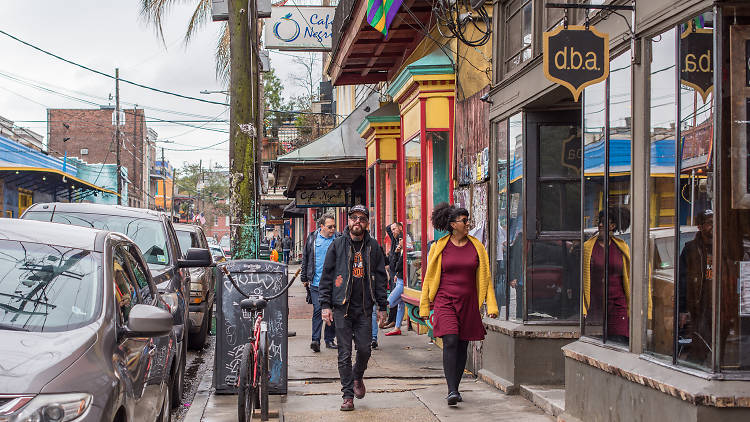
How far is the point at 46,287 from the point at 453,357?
13.7 ft

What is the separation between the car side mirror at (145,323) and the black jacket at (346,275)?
3.33 meters

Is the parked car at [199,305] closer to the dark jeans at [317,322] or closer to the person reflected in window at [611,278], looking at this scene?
the dark jeans at [317,322]

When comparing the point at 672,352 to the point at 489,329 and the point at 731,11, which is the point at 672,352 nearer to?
the point at 731,11

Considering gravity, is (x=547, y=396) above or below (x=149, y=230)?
below

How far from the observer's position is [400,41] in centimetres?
1427

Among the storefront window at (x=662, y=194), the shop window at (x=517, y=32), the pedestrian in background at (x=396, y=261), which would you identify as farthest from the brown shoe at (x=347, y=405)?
the pedestrian in background at (x=396, y=261)

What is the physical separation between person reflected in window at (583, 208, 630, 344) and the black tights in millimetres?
1278

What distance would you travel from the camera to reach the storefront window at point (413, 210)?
41.8 ft

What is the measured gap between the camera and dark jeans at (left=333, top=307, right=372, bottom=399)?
7879 millimetres

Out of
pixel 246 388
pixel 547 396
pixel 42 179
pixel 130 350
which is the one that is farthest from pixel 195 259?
pixel 42 179

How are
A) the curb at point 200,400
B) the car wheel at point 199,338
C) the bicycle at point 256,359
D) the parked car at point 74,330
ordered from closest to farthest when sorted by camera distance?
the parked car at point 74,330 → the bicycle at point 256,359 → the curb at point 200,400 → the car wheel at point 199,338

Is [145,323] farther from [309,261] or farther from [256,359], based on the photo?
[309,261]

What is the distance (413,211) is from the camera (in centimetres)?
1339

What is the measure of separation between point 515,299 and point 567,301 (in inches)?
23.1
